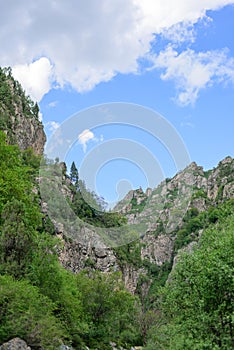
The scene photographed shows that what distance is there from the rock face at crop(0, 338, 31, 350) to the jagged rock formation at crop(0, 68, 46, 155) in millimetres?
60515

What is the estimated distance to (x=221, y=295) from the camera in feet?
42.4

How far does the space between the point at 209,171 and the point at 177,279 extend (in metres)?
152

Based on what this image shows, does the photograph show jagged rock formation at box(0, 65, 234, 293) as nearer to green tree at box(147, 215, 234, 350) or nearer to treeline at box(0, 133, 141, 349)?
treeline at box(0, 133, 141, 349)

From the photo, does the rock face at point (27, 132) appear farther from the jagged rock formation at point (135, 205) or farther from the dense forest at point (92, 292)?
the dense forest at point (92, 292)

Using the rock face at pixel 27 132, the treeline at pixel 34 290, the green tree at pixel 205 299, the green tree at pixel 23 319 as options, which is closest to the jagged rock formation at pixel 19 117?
the rock face at pixel 27 132

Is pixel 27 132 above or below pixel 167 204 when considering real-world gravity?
below

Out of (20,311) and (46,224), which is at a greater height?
(46,224)

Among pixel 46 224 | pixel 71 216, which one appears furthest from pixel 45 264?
pixel 71 216

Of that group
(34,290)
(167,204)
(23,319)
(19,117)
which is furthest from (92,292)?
(167,204)

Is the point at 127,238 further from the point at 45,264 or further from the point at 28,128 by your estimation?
the point at 45,264

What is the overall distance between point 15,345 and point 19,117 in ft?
258

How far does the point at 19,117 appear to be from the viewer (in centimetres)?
9069

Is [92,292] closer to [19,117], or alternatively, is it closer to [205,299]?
[205,299]

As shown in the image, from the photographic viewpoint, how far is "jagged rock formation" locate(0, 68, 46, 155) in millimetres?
81075
